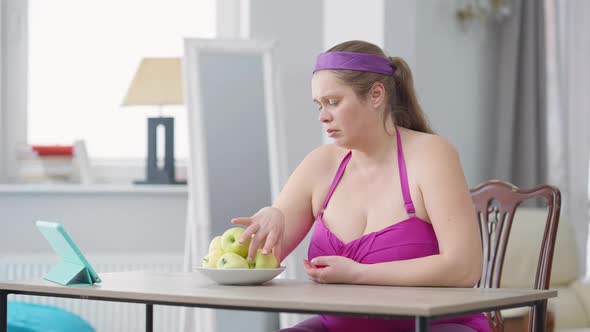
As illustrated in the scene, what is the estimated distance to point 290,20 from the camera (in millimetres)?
4227

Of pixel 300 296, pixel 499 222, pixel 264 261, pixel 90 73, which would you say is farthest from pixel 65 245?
pixel 90 73

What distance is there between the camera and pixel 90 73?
438 centimetres

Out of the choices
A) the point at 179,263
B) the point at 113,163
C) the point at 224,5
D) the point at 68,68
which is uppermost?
the point at 224,5

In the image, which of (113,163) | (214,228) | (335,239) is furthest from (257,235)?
(113,163)

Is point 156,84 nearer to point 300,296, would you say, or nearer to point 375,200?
point 375,200

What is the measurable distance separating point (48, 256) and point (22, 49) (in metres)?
0.97

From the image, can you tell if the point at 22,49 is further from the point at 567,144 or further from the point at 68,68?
the point at 567,144

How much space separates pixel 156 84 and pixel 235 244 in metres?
2.30

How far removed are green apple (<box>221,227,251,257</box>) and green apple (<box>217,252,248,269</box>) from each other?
0.6 inches

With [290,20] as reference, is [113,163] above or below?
below

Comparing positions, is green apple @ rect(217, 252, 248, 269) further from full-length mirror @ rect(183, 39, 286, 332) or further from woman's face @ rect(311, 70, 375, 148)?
full-length mirror @ rect(183, 39, 286, 332)

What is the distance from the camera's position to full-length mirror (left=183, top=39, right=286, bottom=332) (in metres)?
3.79

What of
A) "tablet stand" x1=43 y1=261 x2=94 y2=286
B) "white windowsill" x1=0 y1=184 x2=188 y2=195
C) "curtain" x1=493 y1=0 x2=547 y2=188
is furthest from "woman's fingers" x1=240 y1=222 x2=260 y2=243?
"curtain" x1=493 y1=0 x2=547 y2=188

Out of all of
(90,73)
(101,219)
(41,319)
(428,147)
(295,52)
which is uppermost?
(295,52)
